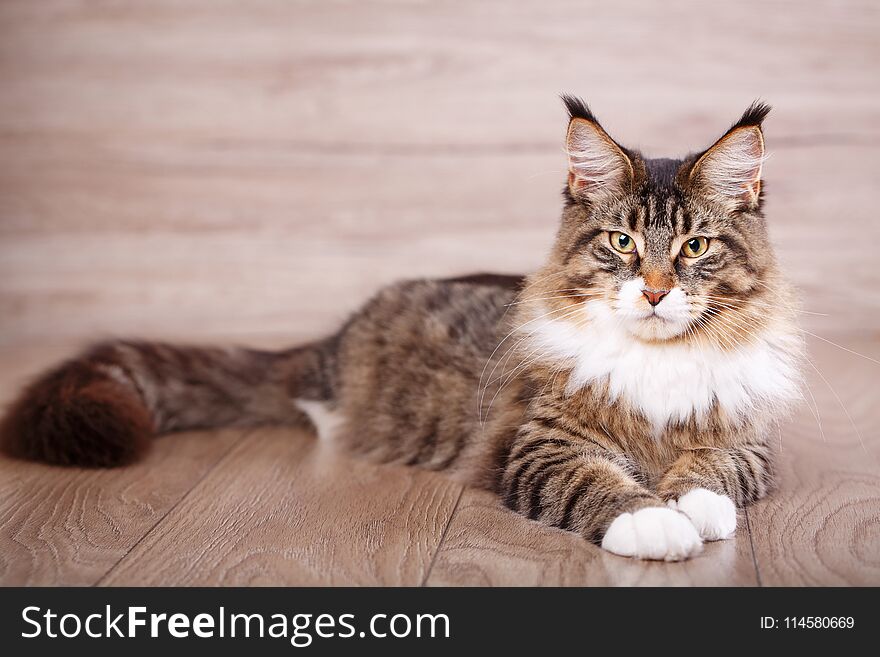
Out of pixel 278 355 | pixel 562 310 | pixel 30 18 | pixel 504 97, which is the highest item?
pixel 30 18

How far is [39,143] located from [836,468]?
115 inches

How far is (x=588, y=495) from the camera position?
1786 millimetres

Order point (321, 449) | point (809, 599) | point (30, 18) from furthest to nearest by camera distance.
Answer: point (30, 18), point (321, 449), point (809, 599)

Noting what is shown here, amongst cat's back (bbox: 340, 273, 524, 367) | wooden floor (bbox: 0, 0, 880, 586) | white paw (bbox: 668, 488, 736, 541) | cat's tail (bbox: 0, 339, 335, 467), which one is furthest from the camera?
wooden floor (bbox: 0, 0, 880, 586)

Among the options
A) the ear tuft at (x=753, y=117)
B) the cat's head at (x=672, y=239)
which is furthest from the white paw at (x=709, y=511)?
the ear tuft at (x=753, y=117)

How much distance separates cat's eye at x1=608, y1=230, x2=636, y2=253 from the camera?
1.89 m

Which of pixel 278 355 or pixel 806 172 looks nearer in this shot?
pixel 278 355

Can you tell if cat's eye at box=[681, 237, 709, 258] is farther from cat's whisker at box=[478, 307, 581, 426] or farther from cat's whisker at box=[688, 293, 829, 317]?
cat's whisker at box=[478, 307, 581, 426]

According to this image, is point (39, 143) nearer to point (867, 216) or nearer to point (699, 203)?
point (699, 203)

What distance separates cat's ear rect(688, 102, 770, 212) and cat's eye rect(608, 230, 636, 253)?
16 centimetres

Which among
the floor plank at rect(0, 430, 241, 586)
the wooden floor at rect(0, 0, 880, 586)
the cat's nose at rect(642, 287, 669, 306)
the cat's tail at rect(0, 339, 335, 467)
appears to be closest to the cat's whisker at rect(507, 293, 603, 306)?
the cat's nose at rect(642, 287, 669, 306)

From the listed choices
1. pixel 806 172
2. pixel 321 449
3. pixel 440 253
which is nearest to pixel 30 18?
pixel 440 253

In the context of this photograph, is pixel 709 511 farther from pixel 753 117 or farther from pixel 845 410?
pixel 845 410

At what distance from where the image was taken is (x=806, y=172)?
362 cm
